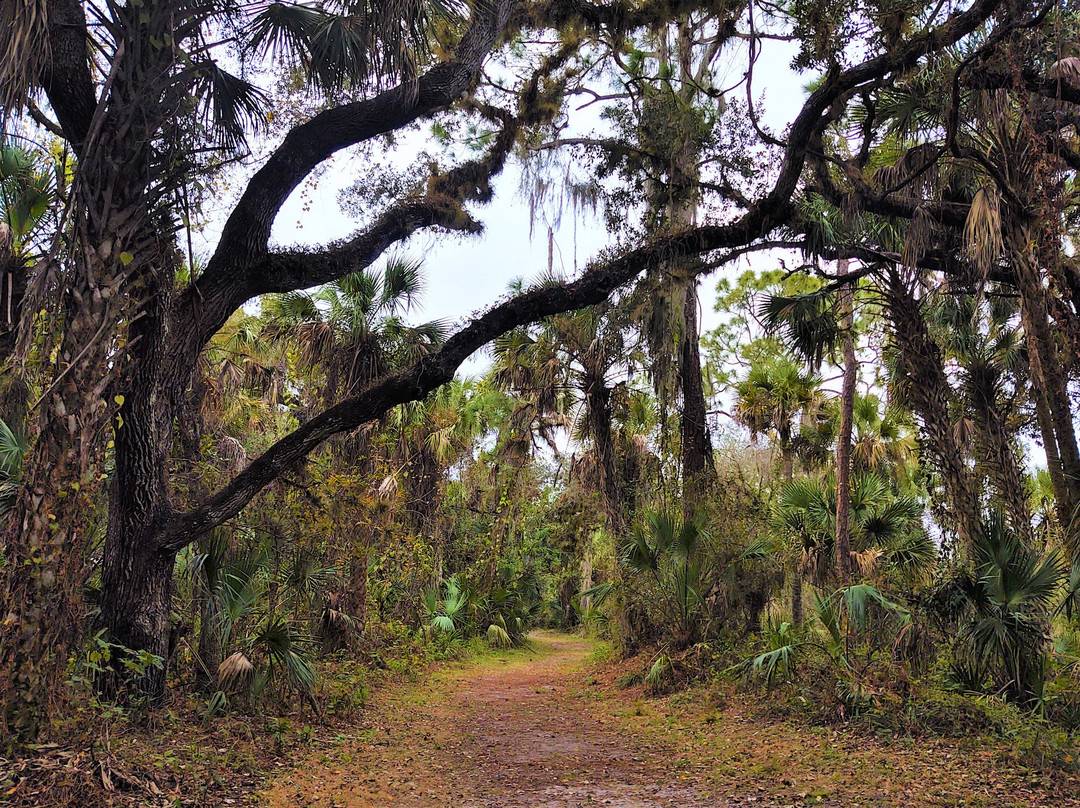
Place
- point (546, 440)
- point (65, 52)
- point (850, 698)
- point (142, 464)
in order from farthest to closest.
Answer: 1. point (546, 440)
2. point (850, 698)
3. point (142, 464)
4. point (65, 52)

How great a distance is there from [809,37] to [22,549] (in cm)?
872

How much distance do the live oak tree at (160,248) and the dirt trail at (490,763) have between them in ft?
6.73

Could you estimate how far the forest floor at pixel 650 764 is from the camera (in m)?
5.52

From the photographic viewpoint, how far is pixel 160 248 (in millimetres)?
6004

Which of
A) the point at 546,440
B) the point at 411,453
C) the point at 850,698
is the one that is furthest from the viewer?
the point at 546,440

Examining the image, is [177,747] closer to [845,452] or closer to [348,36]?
[348,36]

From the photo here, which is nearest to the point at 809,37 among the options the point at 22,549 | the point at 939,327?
the point at 939,327

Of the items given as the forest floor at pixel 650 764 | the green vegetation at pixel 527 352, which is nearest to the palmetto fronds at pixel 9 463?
the green vegetation at pixel 527 352

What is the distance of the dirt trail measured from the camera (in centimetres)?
571

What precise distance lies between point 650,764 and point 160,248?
260 inches

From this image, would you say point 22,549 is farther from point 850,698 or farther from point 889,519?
point 889,519

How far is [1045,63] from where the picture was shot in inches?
274

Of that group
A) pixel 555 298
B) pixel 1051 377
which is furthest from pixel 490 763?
pixel 1051 377

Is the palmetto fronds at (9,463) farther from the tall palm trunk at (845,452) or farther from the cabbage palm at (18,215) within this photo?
the tall palm trunk at (845,452)
